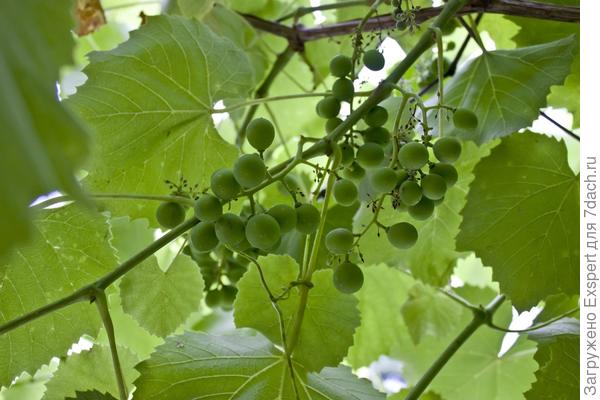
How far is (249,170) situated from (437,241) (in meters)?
0.47

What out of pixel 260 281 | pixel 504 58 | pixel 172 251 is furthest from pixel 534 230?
pixel 172 251

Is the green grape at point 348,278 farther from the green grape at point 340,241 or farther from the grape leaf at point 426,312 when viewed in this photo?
the grape leaf at point 426,312

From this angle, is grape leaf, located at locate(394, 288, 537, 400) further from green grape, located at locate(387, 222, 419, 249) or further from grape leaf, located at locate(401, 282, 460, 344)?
green grape, located at locate(387, 222, 419, 249)

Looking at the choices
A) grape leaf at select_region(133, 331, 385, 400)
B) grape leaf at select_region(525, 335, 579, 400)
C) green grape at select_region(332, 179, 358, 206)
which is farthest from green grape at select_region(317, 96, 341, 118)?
grape leaf at select_region(525, 335, 579, 400)

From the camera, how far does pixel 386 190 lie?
73cm

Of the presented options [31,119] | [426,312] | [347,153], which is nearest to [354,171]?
[347,153]

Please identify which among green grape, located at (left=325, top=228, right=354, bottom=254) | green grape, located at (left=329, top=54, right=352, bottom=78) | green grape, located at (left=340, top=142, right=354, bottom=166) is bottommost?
green grape, located at (left=325, top=228, right=354, bottom=254)

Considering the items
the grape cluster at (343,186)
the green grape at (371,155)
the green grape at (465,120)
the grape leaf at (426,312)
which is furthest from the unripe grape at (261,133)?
the grape leaf at (426,312)

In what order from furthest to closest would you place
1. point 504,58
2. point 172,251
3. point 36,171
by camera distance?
point 172,251 → point 504,58 → point 36,171

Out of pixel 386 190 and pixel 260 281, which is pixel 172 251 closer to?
pixel 260 281

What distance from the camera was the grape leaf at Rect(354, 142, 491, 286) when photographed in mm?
1051

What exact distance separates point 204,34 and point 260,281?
326 mm

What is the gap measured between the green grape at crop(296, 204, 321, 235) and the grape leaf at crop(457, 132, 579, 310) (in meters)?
0.25

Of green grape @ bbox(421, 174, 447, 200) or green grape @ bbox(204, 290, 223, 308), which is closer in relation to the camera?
green grape @ bbox(421, 174, 447, 200)
